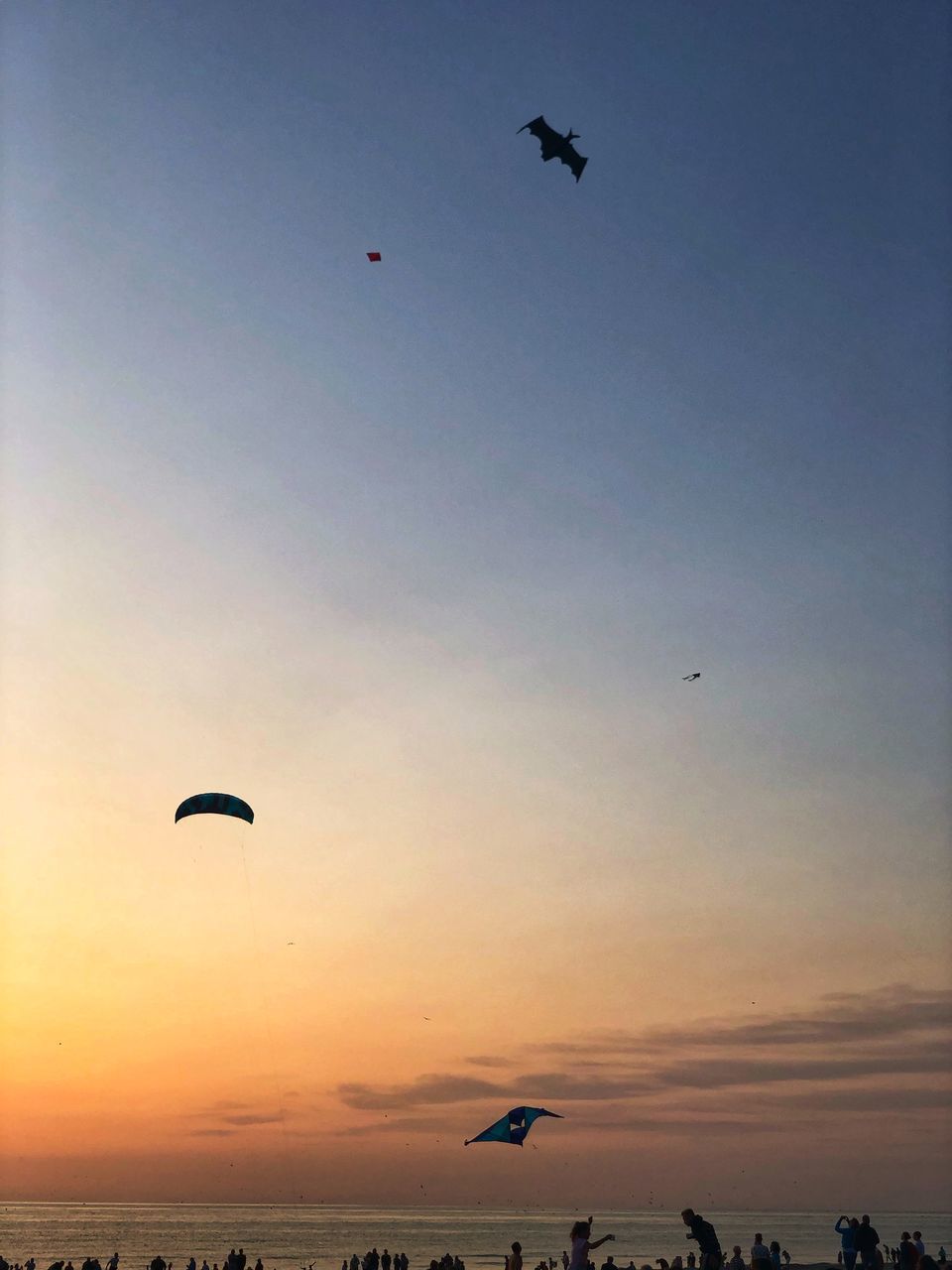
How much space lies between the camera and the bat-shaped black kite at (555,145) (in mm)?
26047

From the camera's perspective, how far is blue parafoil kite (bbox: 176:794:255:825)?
35438mm

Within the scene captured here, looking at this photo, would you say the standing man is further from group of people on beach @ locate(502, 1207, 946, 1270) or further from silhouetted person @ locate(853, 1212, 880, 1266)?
silhouetted person @ locate(853, 1212, 880, 1266)

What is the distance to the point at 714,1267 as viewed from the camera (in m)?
17.1

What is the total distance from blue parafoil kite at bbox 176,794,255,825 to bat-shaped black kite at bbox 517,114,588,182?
21400mm

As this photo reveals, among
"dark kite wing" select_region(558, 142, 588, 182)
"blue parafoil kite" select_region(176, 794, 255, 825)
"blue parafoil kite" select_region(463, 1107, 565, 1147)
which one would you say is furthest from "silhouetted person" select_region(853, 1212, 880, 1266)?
"dark kite wing" select_region(558, 142, 588, 182)

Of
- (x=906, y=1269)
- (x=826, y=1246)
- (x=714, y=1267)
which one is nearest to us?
(x=714, y=1267)

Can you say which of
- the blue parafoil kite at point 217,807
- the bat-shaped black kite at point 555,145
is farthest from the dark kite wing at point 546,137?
the blue parafoil kite at point 217,807

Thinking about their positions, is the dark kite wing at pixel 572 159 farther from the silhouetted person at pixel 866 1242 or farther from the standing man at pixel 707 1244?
the silhouetted person at pixel 866 1242

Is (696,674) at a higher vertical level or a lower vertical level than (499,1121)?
higher

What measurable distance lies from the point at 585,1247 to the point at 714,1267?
429cm

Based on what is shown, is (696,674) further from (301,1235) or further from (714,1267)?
(301,1235)

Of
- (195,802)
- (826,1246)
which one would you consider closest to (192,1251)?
(826,1246)

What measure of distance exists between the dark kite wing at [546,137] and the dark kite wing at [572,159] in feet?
0.49

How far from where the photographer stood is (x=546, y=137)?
86.0 ft
